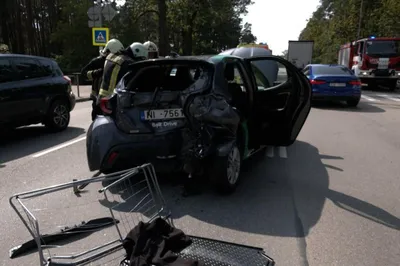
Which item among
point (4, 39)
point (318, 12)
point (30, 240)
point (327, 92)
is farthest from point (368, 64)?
point (318, 12)

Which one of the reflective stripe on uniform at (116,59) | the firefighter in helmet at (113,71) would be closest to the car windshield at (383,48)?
the firefighter in helmet at (113,71)

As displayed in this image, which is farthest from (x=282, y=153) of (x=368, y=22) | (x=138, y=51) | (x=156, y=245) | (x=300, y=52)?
(x=368, y=22)

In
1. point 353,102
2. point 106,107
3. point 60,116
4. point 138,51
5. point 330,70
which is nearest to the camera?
point 106,107

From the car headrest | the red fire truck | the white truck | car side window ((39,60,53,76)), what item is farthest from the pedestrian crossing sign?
the white truck

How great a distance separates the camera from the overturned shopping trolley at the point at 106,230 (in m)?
2.57

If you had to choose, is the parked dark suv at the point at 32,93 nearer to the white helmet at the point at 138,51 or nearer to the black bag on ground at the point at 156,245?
the white helmet at the point at 138,51

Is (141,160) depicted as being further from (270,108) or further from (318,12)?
(318,12)

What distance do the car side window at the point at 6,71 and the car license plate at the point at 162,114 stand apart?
4363mm

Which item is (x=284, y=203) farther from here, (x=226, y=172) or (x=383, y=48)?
(x=383, y=48)

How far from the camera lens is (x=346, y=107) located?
1353 centimetres

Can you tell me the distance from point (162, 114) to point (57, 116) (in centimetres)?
522

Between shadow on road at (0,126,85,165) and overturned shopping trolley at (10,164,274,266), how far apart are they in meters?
2.61

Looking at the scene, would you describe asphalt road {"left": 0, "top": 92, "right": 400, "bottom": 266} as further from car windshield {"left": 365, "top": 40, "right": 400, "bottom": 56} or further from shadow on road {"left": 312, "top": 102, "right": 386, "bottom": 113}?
car windshield {"left": 365, "top": 40, "right": 400, "bottom": 56}

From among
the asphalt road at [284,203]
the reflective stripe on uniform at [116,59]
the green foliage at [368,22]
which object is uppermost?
the green foliage at [368,22]
